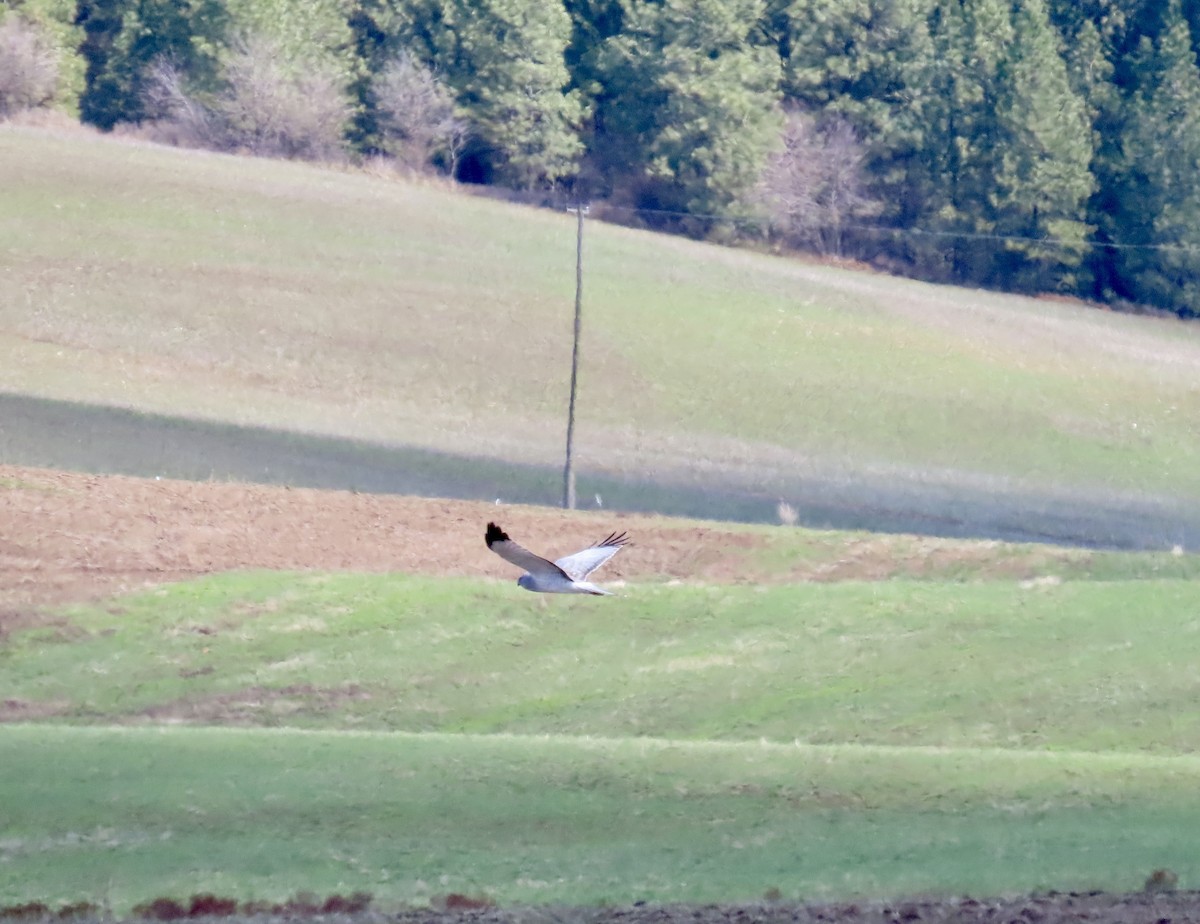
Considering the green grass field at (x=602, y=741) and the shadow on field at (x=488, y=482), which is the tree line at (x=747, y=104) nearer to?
the shadow on field at (x=488, y=482)

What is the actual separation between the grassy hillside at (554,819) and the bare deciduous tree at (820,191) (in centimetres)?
5114

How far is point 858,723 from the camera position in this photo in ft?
64.2

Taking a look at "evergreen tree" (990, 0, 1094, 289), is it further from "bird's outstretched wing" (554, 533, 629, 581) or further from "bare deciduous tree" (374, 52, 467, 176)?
"bird's outstretched wing" (554, 533, 629, 581)

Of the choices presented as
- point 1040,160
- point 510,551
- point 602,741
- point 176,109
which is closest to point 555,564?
point 510,551

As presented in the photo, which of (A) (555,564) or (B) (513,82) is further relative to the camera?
(B) (513,82)

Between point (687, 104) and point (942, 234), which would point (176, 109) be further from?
point (942, 234)

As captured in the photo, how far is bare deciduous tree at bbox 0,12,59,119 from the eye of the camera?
63156 millimetres

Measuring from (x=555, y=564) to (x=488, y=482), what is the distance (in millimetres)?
24710

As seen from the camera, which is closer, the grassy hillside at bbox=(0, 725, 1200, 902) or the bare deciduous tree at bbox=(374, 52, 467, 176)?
the grassy hillside at bbox=(0, 725, 1200, 902)

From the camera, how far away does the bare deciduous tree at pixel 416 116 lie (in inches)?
2598

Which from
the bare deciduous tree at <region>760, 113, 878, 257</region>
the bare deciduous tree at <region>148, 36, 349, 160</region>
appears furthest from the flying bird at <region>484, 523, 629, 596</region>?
the bare deciduous tree at <region>148, 36, 349, 160</region>

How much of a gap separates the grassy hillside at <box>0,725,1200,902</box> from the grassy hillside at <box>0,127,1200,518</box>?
73.3ft

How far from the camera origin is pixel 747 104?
2586 inches

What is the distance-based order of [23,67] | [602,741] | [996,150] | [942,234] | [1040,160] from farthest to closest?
[23,67]
[996,150]
[1040,160]
[942,234]
[602,741]
